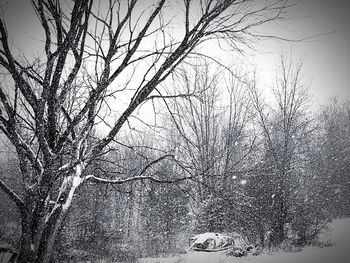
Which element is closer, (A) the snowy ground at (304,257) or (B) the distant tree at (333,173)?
(A) the snowy ground at (304,257)

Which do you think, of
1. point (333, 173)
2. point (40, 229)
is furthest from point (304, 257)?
point (333, 173)

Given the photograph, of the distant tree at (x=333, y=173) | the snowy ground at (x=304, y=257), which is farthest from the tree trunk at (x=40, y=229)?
the distant tree at (x=333, y=173)

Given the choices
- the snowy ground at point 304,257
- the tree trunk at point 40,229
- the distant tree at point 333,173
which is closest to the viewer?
the tree trunk at point 40,229

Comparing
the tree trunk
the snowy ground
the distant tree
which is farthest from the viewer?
the distant tree

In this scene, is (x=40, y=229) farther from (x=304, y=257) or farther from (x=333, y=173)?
(x=333, y=173)

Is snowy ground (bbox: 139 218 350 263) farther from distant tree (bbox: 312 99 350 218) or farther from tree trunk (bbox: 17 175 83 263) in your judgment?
tree trunk (bbox: 17 175 83 263)

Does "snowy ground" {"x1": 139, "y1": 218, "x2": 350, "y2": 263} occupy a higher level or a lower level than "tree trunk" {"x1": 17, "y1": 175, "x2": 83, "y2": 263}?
lower

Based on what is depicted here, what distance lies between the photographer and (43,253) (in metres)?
1.95

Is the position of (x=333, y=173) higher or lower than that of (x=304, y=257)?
higher

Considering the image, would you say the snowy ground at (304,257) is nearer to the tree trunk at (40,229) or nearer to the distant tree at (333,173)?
the distant tree at (333,173)

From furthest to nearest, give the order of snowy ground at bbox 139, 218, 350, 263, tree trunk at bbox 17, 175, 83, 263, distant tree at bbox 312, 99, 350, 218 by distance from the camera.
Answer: distant tree at bbox 312, 99, 350, 218
snowy ground at bbox 139, 218, 350, 263
tree trunk at bbox 17, 175, 83, 263

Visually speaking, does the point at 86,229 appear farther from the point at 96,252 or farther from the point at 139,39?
the point at 139,39

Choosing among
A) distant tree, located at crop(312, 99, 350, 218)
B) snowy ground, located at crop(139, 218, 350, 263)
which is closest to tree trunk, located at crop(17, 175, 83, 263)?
snowy ground, located at crop(139, 218, 350, 263)

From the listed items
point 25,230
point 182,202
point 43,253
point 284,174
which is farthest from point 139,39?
point 182,202
